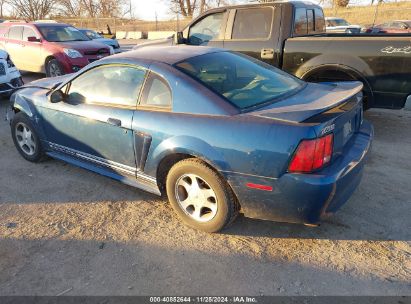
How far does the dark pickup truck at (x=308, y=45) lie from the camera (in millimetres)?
4695

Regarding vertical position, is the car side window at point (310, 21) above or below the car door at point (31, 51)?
above

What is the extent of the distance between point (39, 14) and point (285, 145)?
45614mm

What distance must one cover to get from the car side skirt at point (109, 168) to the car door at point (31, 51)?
21.6ft

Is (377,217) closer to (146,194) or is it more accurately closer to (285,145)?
(285,145)

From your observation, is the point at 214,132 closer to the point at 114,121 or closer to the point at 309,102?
the point at 309,102

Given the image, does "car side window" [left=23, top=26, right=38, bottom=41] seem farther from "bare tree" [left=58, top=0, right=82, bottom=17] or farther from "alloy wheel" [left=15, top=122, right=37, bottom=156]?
"bare tree" [left=58, top=0, right=82, bottom=17]

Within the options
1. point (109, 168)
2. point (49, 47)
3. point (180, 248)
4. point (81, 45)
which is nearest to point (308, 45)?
point (109, 168)

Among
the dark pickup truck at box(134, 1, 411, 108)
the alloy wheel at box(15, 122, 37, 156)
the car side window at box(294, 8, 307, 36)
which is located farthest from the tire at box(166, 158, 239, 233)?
the car side window at box(294, 8, 307, 36)

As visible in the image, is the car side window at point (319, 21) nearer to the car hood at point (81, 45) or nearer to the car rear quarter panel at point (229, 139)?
the car rear quarter panel at point (229, 139)

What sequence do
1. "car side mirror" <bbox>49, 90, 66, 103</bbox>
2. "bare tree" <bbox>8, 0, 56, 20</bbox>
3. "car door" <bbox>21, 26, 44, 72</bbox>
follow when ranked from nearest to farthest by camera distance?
"car side mirror" <bbox>49, 90, 66, 103</bbox> < "car door" <bbox>21, 26, 44, 72</bbox> < "bare tree" <bbox>8, 0, 56, 20</bbox>

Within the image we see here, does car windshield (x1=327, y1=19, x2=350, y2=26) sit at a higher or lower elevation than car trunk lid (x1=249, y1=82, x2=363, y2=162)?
higher

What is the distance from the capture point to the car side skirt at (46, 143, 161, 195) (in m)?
3.38

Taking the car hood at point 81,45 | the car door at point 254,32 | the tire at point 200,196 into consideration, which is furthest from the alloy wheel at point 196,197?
the car hood at point 81,45

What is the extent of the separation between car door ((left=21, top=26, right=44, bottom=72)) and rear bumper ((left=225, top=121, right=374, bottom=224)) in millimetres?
8824
